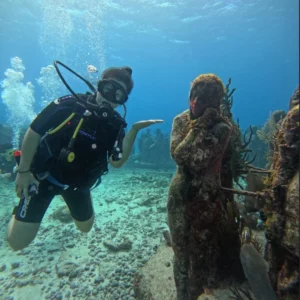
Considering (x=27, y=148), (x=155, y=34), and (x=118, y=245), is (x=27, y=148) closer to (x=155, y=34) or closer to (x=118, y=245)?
(x=118, y=245)

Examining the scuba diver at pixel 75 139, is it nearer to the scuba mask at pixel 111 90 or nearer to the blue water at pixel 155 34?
the scuba mask at pixel 111 90

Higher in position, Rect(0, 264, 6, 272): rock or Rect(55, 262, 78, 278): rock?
Rect(55, 262, 78, 278): rock

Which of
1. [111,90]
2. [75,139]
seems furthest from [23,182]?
[111,90]

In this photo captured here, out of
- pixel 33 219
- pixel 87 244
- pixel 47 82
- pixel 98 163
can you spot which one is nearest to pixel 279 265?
pixel 98 163

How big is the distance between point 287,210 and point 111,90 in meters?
3.21

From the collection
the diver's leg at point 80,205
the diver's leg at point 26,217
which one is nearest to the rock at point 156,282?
the diver's leg at point 80,205

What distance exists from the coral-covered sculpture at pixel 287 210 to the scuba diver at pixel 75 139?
238cm

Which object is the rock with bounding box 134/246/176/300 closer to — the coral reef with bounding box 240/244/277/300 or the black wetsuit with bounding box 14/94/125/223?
the coral reef with bounding box 240/244/277/300

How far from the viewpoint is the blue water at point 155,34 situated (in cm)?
2830

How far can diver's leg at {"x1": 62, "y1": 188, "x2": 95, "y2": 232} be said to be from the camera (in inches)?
191

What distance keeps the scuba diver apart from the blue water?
19.4 m

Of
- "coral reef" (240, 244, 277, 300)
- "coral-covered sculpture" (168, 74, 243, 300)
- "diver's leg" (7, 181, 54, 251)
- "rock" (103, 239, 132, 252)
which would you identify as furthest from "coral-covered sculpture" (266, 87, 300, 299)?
"rock" (103, 239, 132, 252)

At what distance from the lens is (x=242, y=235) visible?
3.19m

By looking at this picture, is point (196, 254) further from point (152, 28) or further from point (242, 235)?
point (152, 28)
